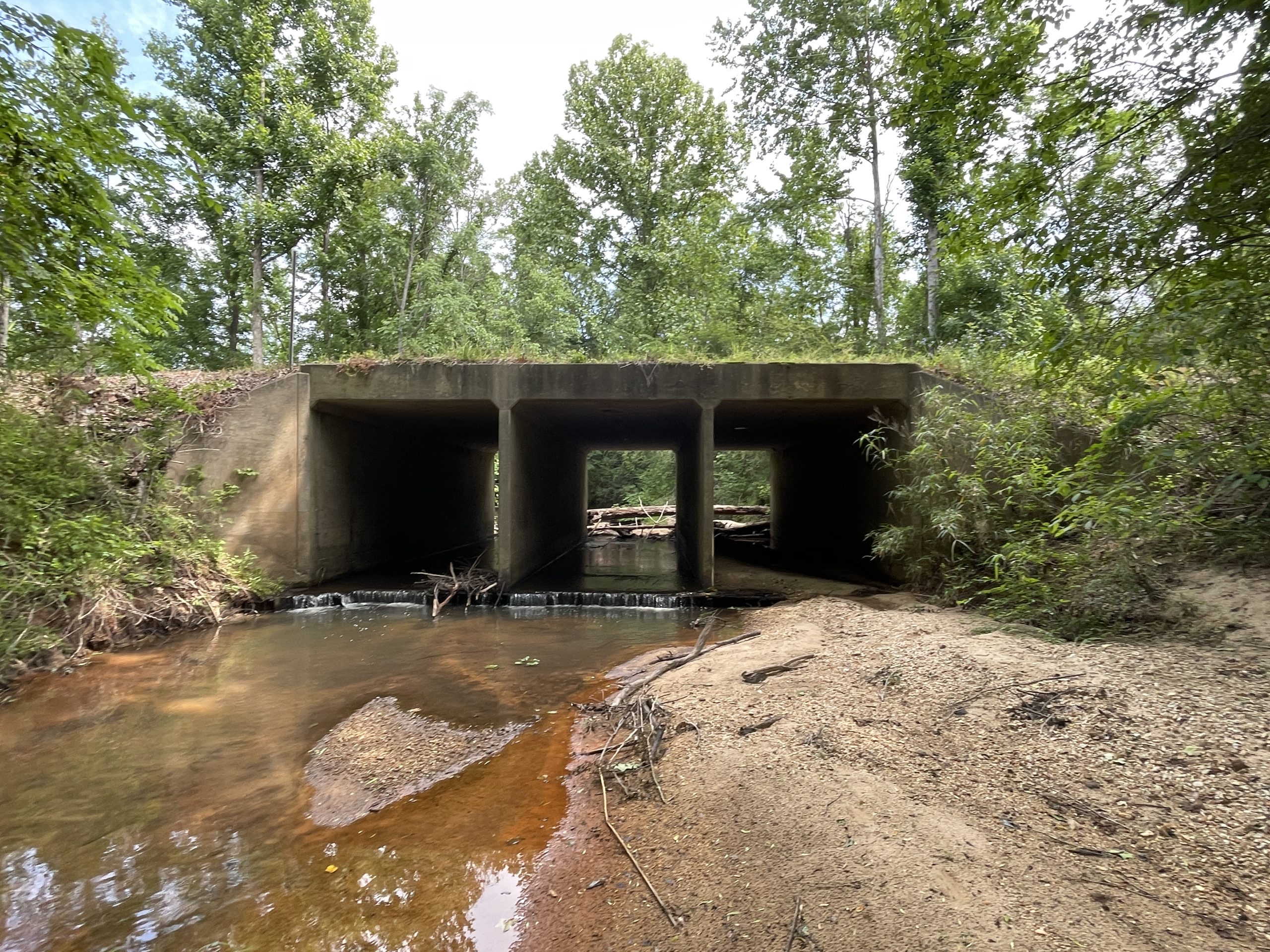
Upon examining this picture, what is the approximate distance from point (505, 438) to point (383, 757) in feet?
24.0

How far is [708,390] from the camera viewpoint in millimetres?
10859

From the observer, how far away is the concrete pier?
1068 centimetres

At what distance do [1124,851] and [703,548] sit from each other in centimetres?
896

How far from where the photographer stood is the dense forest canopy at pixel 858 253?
4.73 metres

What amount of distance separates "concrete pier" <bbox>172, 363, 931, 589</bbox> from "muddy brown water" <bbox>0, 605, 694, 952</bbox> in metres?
3.94

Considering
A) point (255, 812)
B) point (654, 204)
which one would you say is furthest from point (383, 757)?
point (654, 204)

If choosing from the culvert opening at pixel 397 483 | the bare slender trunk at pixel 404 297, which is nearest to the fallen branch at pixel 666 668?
the culvert opening at pixel 397 483

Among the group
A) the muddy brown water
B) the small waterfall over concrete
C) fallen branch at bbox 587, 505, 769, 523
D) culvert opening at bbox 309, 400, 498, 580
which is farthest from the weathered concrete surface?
fallen branch at bbox 587, 505, 769, 523

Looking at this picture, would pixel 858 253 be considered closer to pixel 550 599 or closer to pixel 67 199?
pixel 550 599

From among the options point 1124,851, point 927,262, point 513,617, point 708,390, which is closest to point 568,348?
point 927,262

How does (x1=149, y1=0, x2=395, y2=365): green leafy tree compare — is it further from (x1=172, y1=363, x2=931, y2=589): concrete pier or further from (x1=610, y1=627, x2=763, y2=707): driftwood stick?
(x1=610, y1=627, x2=763, y2=707): driftwood stick

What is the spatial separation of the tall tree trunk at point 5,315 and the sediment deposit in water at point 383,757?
16.6 feet

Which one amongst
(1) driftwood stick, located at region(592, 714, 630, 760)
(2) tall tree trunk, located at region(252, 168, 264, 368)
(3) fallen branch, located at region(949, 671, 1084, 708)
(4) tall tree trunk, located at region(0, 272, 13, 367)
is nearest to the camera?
(3) fallen branch, located at region(949, 671, 1084, 708)

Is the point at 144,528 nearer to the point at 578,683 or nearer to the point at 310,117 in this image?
the point at 578,683
